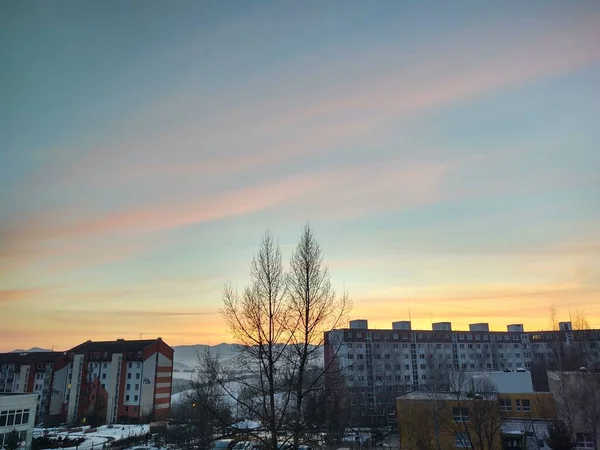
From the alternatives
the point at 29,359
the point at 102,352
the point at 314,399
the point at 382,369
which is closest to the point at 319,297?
the point at 314,399

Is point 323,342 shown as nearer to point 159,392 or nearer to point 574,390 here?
point 574,390

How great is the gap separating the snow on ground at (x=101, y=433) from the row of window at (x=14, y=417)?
5.48 meters

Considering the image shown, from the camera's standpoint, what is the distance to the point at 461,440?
31781 mm

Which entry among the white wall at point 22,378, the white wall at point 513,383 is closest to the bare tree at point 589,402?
the white wall at point 513,383

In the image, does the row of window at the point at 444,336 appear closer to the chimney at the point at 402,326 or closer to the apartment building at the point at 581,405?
the chimney at the point at 402,326

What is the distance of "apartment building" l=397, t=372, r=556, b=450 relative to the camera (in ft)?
99.7

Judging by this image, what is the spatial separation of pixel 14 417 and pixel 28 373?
3855 centimetres

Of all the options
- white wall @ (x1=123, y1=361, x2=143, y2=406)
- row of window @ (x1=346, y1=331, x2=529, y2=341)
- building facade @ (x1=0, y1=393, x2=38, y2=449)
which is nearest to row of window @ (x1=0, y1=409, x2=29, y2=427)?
building facade @ (x1=0, y1=393, x2=38, y2=449)

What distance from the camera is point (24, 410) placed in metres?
36.6

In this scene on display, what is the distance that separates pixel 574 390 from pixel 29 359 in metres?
75.9

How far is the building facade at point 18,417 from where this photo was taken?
113 feet

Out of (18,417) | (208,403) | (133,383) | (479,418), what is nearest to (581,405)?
(479,418)

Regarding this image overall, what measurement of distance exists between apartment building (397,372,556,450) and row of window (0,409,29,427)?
32319 mm

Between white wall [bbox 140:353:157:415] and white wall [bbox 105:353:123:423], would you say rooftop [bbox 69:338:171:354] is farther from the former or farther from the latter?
white wall [bbox 140:353:157:415]
